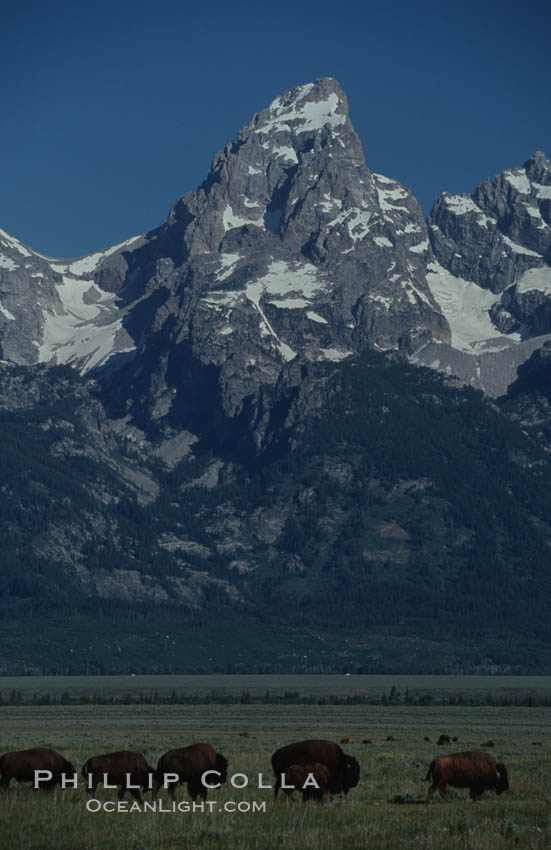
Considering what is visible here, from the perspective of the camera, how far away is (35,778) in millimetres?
55500

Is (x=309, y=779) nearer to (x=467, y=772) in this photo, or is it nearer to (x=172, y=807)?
(x=172, y=807)

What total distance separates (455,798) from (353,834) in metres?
12.0

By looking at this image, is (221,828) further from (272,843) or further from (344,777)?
(344,777)

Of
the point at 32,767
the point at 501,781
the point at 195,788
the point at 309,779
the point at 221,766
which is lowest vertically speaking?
the point at 501,781

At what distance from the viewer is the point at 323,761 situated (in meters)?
55.1

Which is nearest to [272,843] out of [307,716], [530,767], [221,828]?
[221,828]

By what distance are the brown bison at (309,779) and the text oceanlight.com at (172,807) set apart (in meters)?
1.50

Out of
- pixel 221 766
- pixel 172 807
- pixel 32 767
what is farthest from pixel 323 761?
pixel 32 767

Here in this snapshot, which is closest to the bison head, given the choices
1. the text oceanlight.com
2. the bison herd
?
the bison herd

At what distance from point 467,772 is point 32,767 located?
17462 mm

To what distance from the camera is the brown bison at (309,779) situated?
54.7 metres

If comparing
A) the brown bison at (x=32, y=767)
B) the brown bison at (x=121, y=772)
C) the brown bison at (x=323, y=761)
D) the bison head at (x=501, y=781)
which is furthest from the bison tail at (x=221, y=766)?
the bison head at (x=501, y=781)

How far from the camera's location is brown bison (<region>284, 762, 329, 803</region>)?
179 ft

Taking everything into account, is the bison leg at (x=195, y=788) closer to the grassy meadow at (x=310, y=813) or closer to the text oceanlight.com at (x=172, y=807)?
the text oceanlight.com at (x=172, y=807)
